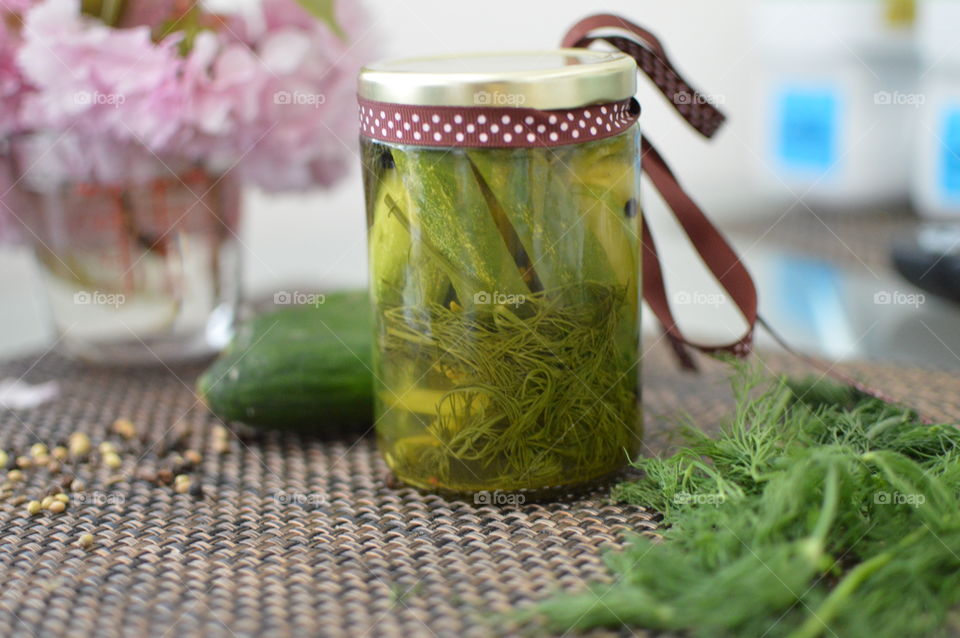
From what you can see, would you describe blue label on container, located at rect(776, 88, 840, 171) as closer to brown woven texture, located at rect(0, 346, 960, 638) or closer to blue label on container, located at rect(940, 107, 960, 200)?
blue label on container, located at rect(940, 107, 960, 200)

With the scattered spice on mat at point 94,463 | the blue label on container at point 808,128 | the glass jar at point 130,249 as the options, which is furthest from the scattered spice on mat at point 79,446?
the blue label on container at point 808,128

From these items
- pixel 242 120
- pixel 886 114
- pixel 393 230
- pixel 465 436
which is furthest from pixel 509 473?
pixel 886 114

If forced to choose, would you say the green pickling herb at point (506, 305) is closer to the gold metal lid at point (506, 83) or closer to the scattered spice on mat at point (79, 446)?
the gold metal lid at point (506, 83)

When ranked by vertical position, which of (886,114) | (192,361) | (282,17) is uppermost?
(282,17)

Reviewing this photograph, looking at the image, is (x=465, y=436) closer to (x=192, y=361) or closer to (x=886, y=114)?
(x=192, y=361)

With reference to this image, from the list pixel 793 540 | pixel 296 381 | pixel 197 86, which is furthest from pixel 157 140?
pixel 793 540
